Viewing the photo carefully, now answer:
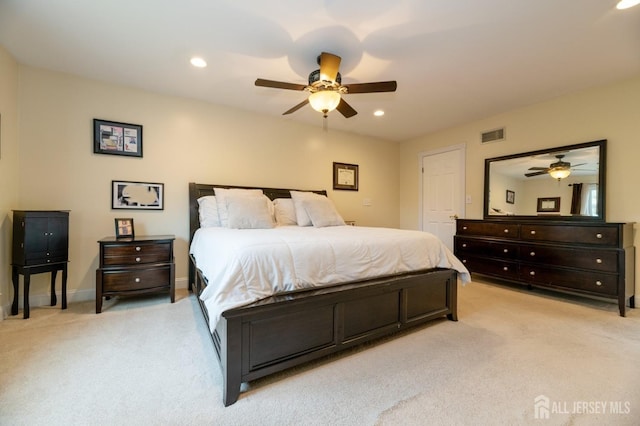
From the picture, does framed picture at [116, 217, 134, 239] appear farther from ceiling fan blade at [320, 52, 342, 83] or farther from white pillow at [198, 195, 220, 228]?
ceiling fan blade at [320, 52, 342, 83]

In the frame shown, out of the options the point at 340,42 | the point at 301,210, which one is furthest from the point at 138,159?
the point at 340,42

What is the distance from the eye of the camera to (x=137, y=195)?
129 inches

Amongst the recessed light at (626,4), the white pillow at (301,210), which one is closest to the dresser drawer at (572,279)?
the recessed light at (626,4)

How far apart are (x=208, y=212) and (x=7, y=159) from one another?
185 cm

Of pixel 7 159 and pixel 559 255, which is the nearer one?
pixel 7 159

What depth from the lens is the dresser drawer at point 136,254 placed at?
8.84 ft

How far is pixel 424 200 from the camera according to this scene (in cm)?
523

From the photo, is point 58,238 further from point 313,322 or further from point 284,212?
point 313,322

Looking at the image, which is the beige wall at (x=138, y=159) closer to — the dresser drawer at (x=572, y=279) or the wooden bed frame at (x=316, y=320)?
the wooden bed frame at (x=316, y=320)

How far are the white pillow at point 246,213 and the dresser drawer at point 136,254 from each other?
29.5 inches

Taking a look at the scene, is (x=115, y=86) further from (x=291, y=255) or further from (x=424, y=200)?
(x=424, y=200)

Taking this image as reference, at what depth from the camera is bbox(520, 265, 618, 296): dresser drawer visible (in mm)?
2748

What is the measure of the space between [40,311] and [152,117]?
93.9 inches

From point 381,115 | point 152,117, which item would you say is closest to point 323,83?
point 381,115
